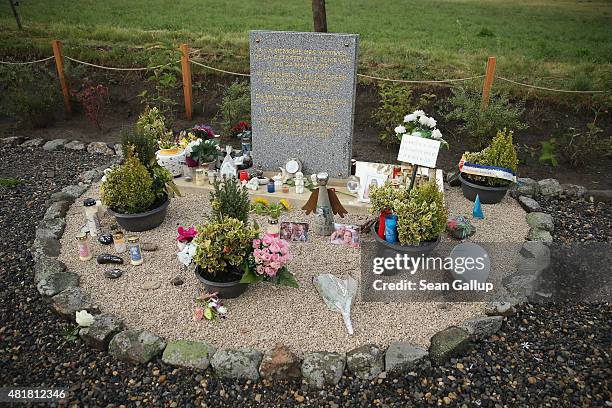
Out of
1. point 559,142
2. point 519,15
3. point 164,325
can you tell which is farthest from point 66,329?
point 519,15

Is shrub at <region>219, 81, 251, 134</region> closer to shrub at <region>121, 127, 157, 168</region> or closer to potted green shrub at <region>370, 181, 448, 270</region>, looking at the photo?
shrub at <region>121, 127, 157, 168</region>

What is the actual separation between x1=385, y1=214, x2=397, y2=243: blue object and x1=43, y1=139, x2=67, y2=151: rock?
6.97 m

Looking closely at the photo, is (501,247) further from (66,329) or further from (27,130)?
(27,130)

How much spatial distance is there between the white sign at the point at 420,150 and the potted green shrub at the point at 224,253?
6.70 ft

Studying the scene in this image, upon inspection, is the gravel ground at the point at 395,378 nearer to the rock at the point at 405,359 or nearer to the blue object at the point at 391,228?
the rock at the point at 405,359

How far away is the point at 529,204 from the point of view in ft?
22.7

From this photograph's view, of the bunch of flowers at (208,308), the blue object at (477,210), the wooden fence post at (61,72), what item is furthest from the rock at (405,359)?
the wooden fence post at (61,72)

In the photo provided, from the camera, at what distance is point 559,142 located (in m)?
9.70

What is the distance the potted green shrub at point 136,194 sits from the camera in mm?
5867

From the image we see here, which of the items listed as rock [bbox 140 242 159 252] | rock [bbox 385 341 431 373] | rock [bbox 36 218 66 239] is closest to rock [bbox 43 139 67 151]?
rock [bbox 36 218 66 239]

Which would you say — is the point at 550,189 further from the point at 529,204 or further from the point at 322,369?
the point at 322,369

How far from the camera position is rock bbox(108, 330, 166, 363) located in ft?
14.2

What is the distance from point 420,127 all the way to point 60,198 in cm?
510


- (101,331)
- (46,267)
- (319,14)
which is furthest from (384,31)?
(101,331)
